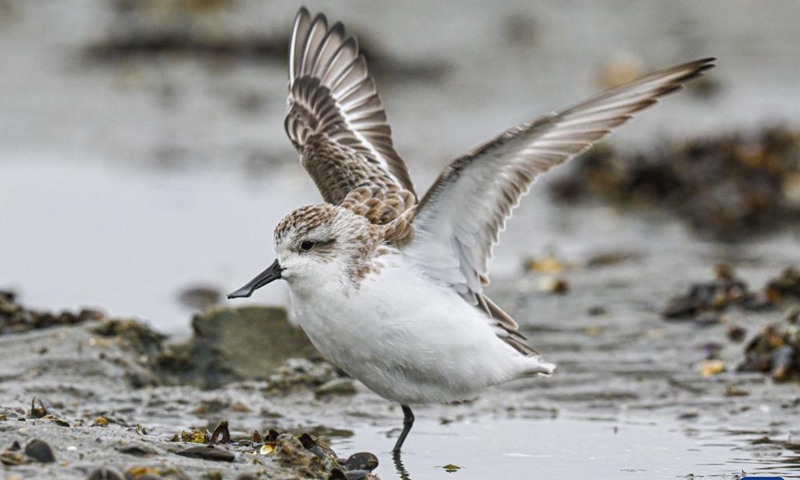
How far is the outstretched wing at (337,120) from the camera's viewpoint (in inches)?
267

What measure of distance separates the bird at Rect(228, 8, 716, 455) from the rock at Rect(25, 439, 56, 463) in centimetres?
126

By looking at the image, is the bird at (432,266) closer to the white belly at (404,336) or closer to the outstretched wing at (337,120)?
the white belly at (404,336)

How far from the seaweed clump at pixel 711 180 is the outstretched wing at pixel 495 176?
5.49m

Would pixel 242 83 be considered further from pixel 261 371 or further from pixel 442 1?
pixel 261 371

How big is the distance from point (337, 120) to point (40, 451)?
326cm

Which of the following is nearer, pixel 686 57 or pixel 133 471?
pixel 133 471

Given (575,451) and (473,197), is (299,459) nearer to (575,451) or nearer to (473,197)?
(473,197)

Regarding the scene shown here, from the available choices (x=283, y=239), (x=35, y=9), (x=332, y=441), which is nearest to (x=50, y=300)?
(x=332, y=441)

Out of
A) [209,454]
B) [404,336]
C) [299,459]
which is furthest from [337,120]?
[209,454]

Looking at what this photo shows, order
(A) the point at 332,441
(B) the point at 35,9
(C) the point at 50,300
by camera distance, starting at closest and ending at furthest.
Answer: (A) the point at 332,441
(C) the point at 50,300
(B) the point at 35,9

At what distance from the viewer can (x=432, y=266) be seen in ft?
19.2

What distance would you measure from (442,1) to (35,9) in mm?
4931

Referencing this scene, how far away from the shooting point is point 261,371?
7.55 metres

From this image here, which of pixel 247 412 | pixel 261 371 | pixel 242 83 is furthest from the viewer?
pixel 242 83
